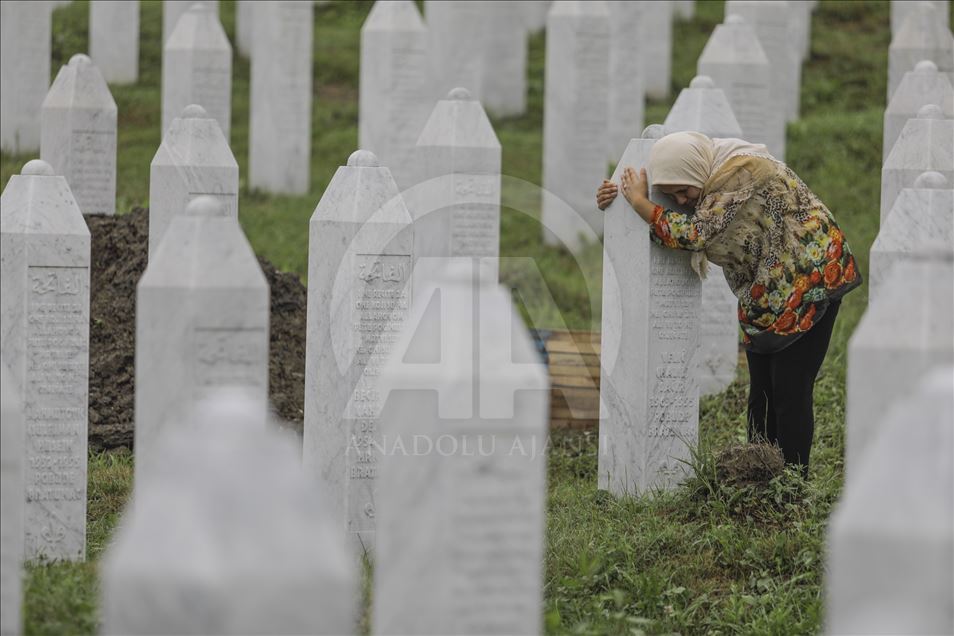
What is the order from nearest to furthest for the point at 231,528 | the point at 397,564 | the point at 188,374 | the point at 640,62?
the point at 231,528
the point at 397,564
the point at 188,374
the point at 640,62

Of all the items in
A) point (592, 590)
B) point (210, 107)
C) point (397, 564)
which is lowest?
point (592, 590)

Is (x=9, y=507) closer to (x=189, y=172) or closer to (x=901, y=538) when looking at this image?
(x=901, y=538)

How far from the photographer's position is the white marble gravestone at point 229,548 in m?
3.54

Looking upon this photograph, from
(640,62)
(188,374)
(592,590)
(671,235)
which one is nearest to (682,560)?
(592,590)

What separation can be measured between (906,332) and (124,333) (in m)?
6.21

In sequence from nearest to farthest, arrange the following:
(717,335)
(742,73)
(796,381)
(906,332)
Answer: (906,332) < (796,381) < (717,335) < (742,73)

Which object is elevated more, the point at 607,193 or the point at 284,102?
the point at 284,102

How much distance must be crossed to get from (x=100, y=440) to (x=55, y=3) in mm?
12903

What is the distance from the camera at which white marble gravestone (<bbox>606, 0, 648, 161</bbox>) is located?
16.0 m

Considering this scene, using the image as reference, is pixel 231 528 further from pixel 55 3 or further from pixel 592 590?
pixel 55 3

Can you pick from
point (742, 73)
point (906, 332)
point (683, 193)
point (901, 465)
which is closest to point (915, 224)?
point (683, 193)

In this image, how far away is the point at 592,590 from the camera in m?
6.30

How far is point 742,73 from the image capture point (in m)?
11.7

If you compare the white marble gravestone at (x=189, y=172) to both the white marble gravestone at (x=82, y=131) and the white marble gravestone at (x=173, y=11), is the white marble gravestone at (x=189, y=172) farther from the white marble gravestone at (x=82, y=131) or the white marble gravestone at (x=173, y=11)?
the white marble gravestone at (x=173, y=11)
